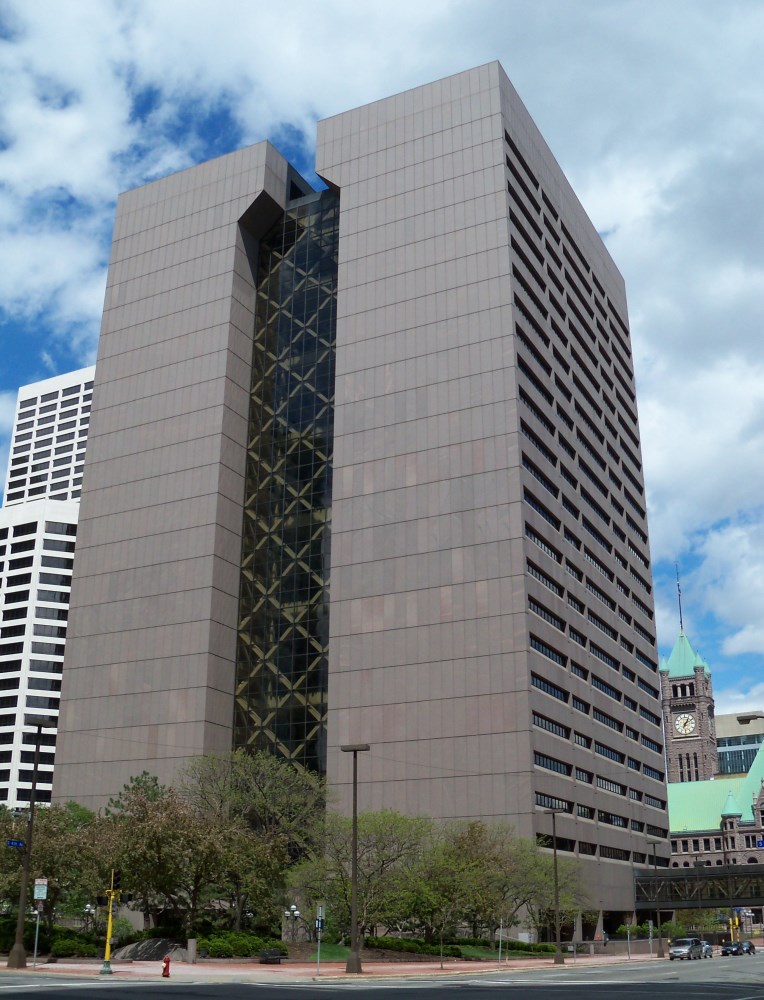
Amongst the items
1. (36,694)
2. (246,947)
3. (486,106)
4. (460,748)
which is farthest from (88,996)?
(36,694)

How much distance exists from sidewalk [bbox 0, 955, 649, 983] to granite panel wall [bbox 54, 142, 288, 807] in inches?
1482

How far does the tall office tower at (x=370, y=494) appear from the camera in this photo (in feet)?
290

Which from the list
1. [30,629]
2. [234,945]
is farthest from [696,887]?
[30,629]

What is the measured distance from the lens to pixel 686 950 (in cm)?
8388

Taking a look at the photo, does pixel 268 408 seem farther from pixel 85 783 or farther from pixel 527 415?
pixel 85 783

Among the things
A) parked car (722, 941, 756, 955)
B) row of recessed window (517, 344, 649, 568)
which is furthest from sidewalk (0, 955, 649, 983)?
row of recessed window (517, 344, 649, 568)

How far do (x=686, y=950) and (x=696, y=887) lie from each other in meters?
33.6

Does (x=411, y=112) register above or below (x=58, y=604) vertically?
above

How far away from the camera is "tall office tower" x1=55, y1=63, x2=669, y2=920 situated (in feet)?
290

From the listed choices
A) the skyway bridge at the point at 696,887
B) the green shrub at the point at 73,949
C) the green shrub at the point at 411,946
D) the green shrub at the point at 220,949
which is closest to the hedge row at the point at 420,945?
the green shrub at the point at 411,946

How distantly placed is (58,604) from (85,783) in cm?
6410

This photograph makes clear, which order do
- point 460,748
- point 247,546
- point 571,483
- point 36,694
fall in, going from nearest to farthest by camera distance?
point 460,748
point 247,546
point 571,483
point 36,694

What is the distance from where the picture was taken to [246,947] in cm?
5844

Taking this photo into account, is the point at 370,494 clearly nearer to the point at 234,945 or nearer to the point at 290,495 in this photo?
the point at 290,495
